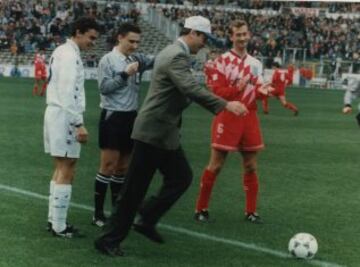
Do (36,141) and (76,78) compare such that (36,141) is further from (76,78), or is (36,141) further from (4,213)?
(76,78)

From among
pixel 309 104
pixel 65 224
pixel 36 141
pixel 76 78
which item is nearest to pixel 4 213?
pixel 65 224

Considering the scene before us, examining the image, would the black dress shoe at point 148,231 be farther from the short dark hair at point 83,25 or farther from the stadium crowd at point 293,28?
the stadium crowd at point 293,28

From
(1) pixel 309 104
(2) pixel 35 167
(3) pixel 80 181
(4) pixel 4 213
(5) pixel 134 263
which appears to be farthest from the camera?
(1) pixel 309 104

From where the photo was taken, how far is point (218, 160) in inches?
377

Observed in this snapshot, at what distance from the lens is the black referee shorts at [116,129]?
8.87 metres

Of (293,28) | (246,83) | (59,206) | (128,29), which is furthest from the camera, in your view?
(293,28)

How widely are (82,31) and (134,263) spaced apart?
246 cm

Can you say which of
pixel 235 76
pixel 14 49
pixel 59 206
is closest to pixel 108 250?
pixel 59 206

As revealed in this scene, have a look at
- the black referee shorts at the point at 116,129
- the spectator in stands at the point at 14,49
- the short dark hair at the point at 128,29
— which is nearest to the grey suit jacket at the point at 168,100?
the black referee shorts at the point at 116,129

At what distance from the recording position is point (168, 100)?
7430 millimetres

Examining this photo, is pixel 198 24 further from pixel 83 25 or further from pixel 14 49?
pixel 14 49

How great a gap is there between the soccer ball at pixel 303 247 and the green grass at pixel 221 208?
0.36 feet

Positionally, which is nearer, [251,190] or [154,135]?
[154,135]

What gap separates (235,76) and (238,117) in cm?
47
